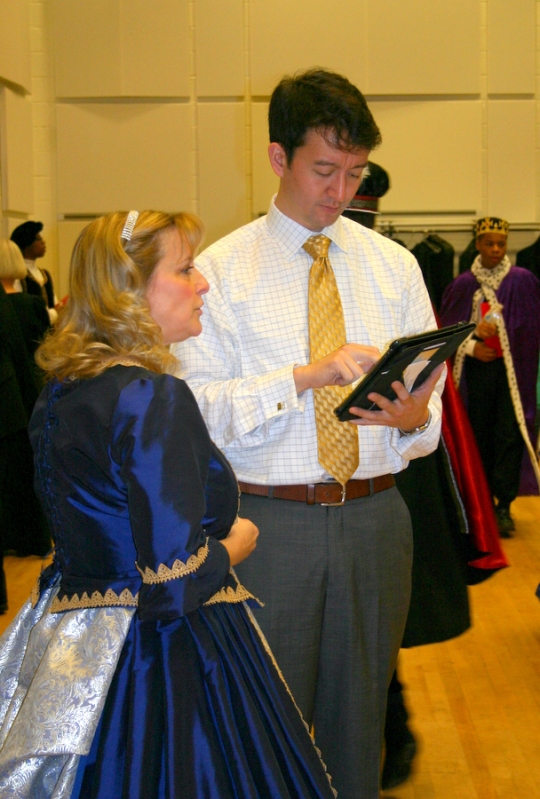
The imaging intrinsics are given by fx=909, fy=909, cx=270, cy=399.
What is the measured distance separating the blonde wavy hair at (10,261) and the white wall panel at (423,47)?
339 cm

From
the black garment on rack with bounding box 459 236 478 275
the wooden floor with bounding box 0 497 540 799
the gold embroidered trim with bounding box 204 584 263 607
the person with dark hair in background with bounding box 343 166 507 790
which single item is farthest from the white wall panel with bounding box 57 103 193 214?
the gold embroidered trim with bounding box 204 584 263 607

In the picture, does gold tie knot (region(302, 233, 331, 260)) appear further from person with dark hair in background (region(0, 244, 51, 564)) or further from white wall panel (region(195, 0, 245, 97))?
white wall panel (region(195, 0, 245, 97))

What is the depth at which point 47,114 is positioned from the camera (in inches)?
275

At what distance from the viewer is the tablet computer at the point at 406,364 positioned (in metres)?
1.47

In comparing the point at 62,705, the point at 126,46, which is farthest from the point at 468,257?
the point at 62,705

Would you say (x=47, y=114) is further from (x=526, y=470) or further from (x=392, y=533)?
(x=392, y=533)

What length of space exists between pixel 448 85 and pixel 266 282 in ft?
18.3

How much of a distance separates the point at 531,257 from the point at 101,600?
5791 millimetres

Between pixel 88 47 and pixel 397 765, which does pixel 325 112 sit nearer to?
pixel 397 765

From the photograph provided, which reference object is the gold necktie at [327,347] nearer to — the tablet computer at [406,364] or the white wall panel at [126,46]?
the tablet computer at [406,364]

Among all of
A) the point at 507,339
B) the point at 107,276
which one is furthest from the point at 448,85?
the point at 107,276

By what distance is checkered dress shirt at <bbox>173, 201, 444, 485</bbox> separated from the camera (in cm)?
170

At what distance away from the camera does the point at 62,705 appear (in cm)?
128

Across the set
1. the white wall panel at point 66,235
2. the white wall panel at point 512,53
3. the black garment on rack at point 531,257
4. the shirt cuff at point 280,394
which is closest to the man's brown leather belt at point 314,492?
the shirt cuff at point 280,394
